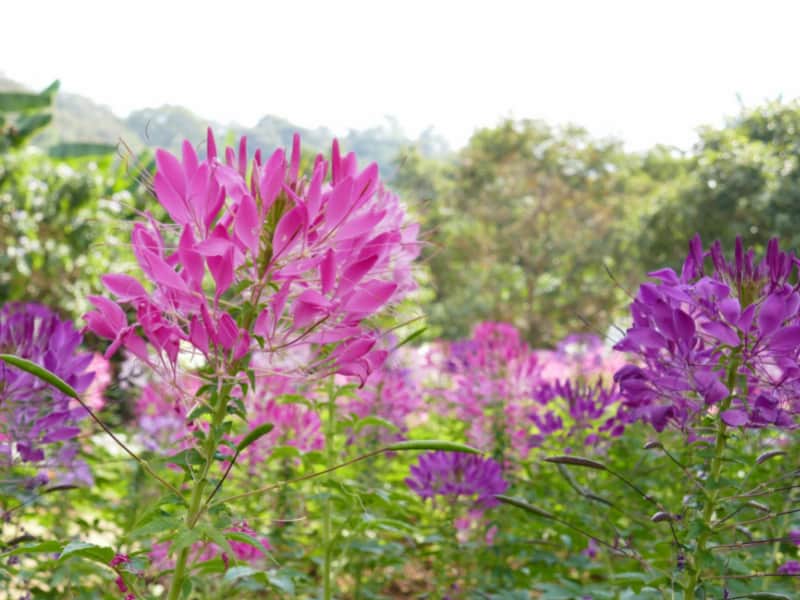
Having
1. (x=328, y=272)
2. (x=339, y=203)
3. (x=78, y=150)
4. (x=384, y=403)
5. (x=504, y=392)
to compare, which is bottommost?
(x=328, y=272)

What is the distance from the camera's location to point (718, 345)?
1.23 meters

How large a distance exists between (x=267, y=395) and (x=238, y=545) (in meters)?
0.72

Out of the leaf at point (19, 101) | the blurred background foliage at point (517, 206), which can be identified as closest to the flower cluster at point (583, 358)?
the blurred background foliage at point (517, 206)

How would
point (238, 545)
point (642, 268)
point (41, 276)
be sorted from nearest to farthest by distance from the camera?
point (238, 545), point (41, 276), point (642, 268)

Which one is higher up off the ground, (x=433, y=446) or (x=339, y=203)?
(x=339, y=203)

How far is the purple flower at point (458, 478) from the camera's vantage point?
2.33m

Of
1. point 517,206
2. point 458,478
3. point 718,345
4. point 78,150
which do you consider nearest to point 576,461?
point 718,345

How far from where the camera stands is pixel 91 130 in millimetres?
57219

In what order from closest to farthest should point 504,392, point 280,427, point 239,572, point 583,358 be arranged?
point 239,572 < point 280,427 < point 504,392 < point 583,358

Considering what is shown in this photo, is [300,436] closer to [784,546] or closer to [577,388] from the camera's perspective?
[577,388]

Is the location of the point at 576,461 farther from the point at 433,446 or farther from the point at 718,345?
the point at 718,345

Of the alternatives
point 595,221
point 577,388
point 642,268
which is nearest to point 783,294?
point 577,388

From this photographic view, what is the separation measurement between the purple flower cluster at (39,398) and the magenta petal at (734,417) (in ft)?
4.05

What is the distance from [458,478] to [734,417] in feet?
4.40
